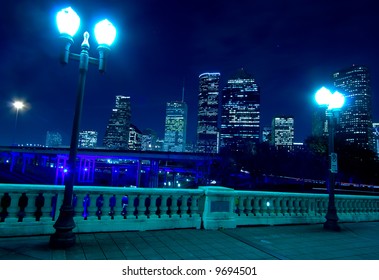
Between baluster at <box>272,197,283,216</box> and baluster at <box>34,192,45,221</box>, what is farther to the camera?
baluster at <box>272,197,283,216</box>

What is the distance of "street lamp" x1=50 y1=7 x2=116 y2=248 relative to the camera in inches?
233

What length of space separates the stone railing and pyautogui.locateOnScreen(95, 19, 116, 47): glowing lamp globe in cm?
385

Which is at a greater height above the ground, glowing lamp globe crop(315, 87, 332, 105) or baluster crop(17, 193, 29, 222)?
glowing lamp globe crop(315, 87, 332, 105)

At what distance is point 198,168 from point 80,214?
102m

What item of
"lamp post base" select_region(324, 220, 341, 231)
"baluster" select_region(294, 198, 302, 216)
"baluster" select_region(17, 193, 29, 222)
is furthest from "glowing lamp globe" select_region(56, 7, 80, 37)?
"lamp post base" select_region(324, 220, 341, 231)

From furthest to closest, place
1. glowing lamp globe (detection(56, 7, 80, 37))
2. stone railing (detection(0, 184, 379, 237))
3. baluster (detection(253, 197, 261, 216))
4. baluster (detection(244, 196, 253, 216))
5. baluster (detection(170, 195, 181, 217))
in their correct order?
baluster (detection(253, 197, 261, 216)) → baluster (detection(244, 196, 253, 216)) → baluster (detection(170, 195, 181, 217)) → stone railing (detection(0, 184, 379, 237)) → glowing lamp globe (detection(56, 7, 80, 37))

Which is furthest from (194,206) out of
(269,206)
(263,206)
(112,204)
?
(269,206)

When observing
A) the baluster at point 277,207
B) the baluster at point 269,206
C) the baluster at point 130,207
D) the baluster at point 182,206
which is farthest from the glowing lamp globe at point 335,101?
the baluster at point 130,207

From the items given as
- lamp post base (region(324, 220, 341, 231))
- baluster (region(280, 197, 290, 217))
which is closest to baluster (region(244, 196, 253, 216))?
baluster (region(280, 197, 290, 217))

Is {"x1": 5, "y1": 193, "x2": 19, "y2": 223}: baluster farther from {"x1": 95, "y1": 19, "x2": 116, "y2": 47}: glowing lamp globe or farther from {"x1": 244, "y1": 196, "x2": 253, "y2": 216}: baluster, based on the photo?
{"x1": 244, "y1": 196, "x2": 253, "y2": 216}: baluster

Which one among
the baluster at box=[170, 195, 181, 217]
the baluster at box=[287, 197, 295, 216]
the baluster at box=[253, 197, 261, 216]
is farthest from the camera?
the baluster at box=[287, 197, 295, 216]

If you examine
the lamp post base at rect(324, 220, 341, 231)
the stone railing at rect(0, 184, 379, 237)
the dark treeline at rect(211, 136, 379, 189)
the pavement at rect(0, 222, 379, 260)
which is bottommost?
the pavement at rect(0, 222, 379, 260)

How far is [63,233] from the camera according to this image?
5.89 m
